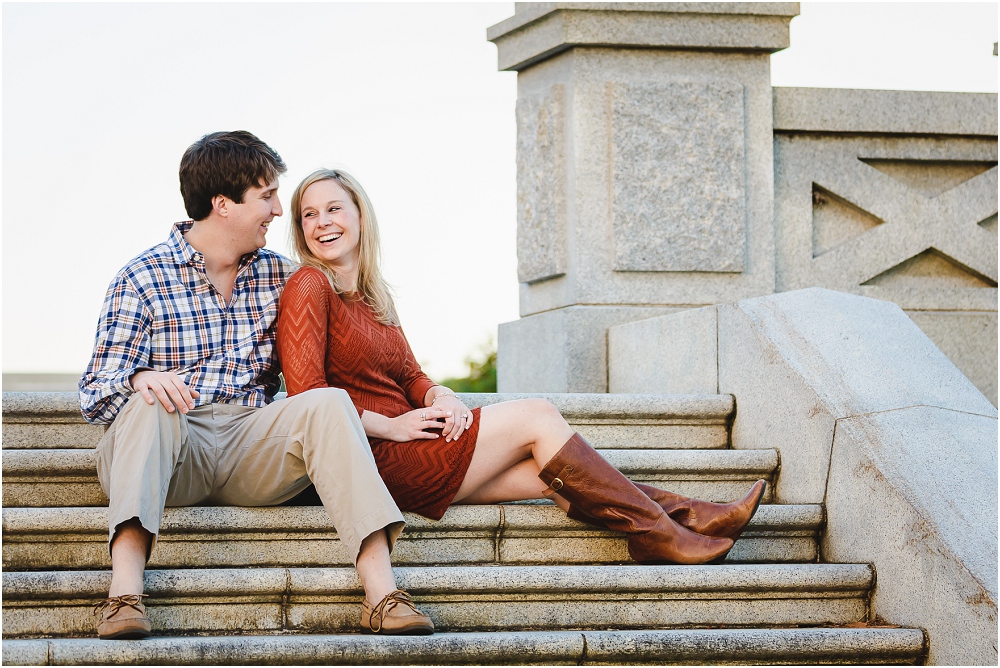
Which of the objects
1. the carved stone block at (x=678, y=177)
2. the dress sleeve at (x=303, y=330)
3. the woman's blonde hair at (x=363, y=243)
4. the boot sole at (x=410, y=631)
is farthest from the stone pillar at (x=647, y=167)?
the boot sole at (x=410, y=631)

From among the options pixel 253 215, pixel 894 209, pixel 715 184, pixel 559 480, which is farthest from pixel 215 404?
pixel 894 209

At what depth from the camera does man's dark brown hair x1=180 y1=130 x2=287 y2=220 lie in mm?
3697

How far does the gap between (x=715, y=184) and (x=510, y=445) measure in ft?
8.39

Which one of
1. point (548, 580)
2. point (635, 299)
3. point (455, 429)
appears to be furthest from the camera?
point (635, 299)

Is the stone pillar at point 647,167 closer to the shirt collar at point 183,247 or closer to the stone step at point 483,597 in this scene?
the stone step at point 483,597

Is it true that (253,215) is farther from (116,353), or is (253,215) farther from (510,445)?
(510,445)

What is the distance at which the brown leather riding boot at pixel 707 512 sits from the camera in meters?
3.62

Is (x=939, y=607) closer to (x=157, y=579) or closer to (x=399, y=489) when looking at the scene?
(x=399, y=489)

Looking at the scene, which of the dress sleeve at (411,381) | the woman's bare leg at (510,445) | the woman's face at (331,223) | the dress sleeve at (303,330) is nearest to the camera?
the dress sleeve at (303,330)

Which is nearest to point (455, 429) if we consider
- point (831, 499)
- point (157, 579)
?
point (157, 579)

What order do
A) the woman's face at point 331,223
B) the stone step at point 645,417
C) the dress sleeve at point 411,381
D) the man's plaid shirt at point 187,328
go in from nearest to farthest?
the man's plaid shirt at point 187,328, the woman's face at point 331,223, the dress sleeve at point 411,381, the stone step at point 645,417

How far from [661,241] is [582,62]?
94 cm

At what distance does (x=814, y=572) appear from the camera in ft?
11.8

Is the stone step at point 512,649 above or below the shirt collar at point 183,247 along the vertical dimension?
below
